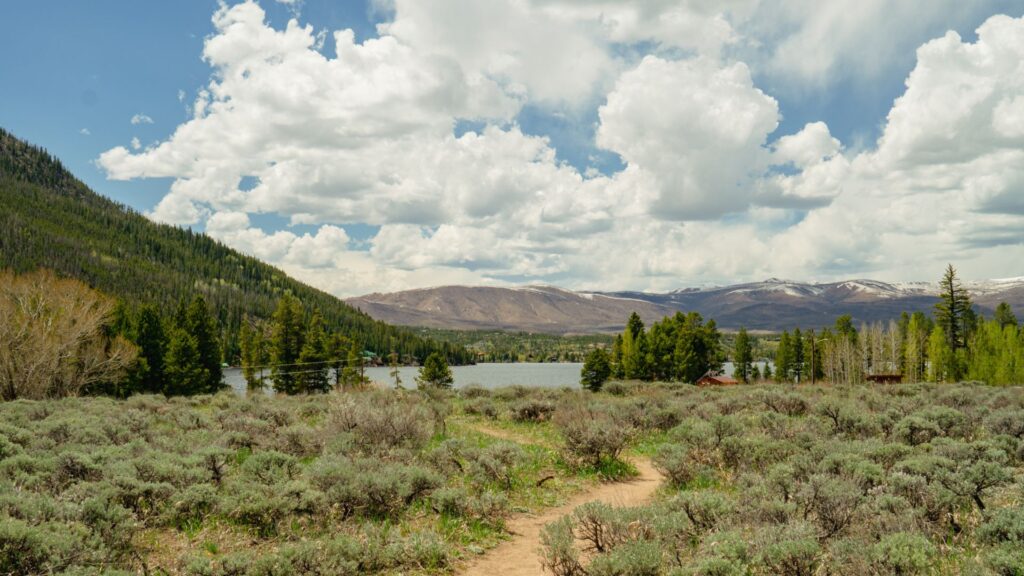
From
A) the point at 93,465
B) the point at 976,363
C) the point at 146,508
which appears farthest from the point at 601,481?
the point at 976,363

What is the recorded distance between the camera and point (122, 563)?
7340 millimetres

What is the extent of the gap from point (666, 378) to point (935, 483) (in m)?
56.6

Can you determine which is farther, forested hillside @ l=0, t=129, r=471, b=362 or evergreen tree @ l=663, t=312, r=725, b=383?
forested hillside @ l=0, t=129, r=471, b=362

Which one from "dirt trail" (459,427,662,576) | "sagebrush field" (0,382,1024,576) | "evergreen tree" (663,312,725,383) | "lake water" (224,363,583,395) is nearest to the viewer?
"sagebrush field" (0,382,1024,576)

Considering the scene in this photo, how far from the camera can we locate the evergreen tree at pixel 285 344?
5619 centimetres

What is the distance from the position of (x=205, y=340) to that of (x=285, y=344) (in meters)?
7.31

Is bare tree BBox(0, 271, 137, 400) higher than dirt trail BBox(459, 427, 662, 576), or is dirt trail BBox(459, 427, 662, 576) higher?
bare tree BBox(0, 271, 137, 400)

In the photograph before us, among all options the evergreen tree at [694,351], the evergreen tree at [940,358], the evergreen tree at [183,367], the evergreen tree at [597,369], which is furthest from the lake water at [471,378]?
the evergreen tree at [940,358]

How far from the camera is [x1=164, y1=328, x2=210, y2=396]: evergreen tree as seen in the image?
50.4 meters

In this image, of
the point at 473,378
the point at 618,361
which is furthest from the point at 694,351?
the point at 473,378

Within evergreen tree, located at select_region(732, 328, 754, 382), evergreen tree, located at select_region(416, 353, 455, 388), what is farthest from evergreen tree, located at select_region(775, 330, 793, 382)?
evergreen tree, located at select_region(416, 353, 455, 388)

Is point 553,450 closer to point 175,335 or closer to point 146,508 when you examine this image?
point 146,508

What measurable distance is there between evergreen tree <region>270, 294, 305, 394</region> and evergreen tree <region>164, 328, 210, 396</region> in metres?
6.56

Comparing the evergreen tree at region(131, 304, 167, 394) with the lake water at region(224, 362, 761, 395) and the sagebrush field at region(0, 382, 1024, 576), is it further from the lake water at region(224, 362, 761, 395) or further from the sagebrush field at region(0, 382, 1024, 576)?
the sagebrush field at region(0, 382, 1024, 576)
